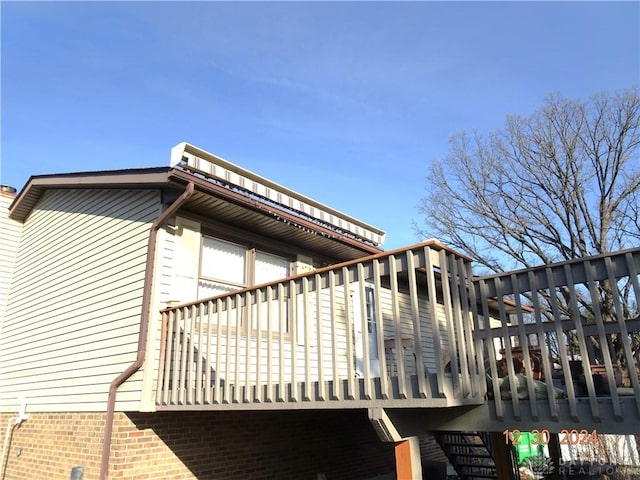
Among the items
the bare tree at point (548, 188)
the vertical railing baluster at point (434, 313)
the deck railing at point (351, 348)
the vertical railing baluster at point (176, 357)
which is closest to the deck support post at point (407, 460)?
the deck railing at point (351, 348)

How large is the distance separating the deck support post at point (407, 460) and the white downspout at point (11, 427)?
7.18 meters

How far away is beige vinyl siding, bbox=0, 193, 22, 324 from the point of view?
9.83 meters

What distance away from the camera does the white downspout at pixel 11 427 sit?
7758 millimetres

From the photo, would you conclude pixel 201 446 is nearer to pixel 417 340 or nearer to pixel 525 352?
pixel 417 340

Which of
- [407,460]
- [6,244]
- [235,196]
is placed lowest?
[407,460]

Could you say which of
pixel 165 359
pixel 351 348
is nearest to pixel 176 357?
pixel 165 359

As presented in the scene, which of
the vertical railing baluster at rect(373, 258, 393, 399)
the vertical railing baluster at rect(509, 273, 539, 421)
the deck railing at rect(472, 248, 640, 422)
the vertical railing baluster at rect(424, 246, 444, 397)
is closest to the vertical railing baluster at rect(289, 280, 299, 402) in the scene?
the vertical railing baluster at rect(373, 258, 393, 399)

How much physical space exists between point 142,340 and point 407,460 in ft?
12.0

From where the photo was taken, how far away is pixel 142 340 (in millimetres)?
5672

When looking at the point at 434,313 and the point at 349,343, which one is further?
the point at 349,343

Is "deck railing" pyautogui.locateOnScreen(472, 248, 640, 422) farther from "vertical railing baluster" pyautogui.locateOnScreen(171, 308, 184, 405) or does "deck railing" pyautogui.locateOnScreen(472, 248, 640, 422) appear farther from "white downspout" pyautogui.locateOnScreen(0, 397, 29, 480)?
"white downspout" pyautogui.locateOnScreen(0, 397, 29, 480)

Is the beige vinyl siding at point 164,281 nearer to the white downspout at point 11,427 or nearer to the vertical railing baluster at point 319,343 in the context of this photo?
the vertical railing baluster at point 319,343

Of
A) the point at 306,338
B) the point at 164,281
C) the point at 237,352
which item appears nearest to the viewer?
the point at 306,338

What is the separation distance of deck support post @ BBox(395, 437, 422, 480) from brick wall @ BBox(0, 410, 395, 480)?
356 cm
